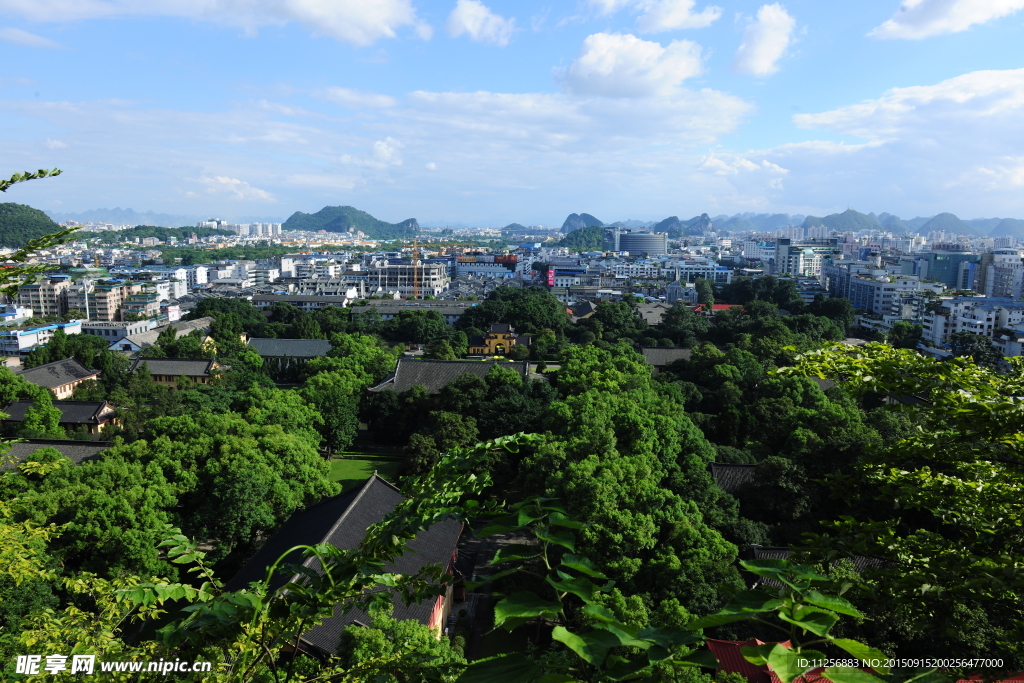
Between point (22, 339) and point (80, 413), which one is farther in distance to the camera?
point (22, 339)

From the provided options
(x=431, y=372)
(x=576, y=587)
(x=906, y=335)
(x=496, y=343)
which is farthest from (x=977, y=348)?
(x=576, y=587)

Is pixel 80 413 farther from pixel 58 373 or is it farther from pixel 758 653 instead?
pixel 758 653

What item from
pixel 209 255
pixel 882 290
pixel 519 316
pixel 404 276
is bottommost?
pixel 519 316

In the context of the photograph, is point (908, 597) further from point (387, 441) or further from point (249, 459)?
point (387, 441)

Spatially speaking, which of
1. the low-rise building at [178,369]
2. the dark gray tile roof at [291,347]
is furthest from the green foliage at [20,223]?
the low-rise building at [178,369]

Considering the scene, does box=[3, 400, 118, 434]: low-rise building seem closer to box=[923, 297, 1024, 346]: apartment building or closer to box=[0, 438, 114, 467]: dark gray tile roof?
box=[0, 438, 114, 467]: dark gray tile roof

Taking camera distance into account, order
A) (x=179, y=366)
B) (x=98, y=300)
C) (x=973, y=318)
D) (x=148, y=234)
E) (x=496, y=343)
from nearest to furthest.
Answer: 1. (x=179, y=366)
2. (x=496, y=343)
3. (x=973, y=318)
4. (x=98, y=300)
5. (x=148, y=234)

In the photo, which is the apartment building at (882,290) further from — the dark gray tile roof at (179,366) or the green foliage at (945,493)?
the green foliage at (945,493)
